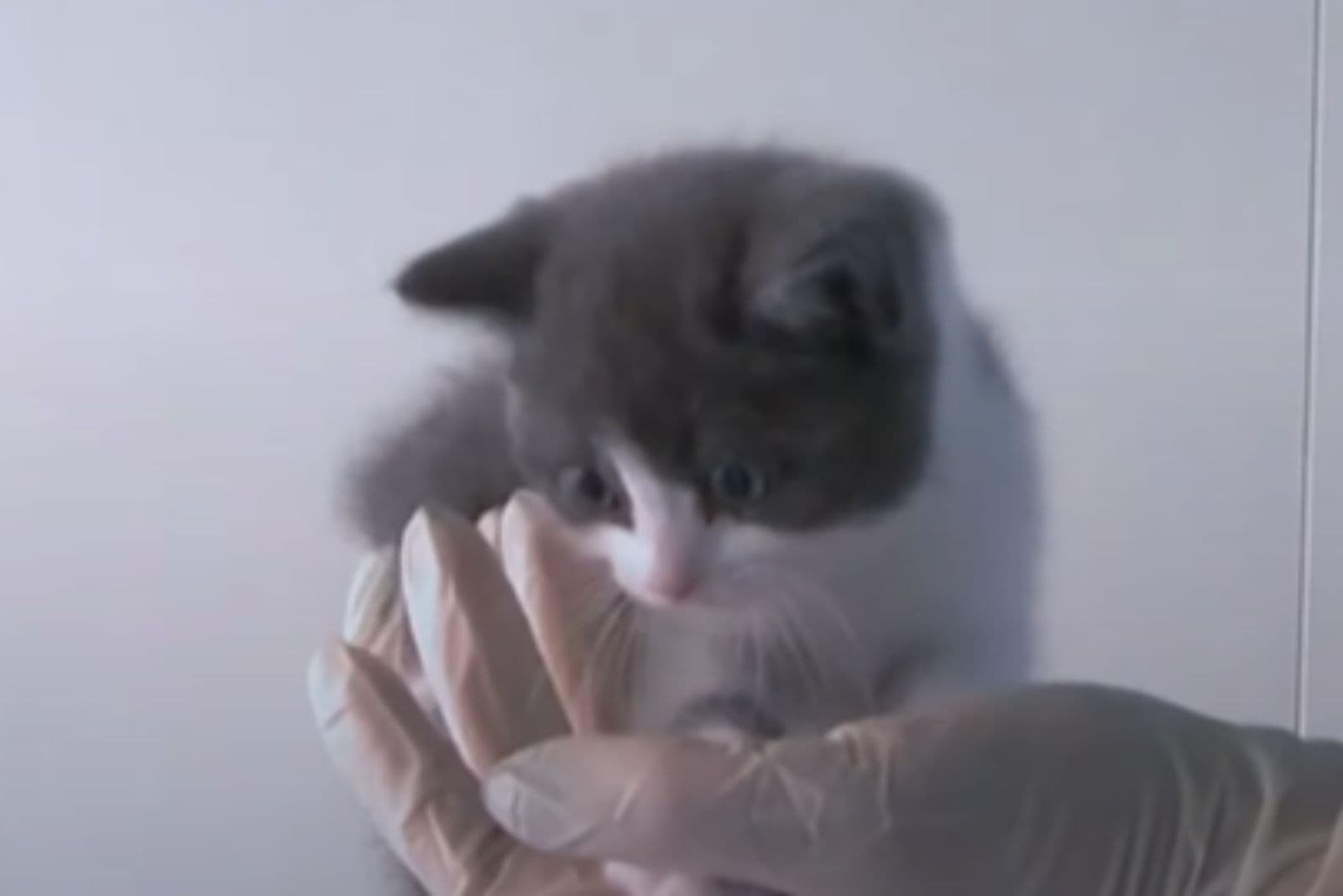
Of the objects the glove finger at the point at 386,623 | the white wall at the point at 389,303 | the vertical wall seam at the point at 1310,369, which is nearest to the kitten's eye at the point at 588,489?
the glove finger at the point at 386,623

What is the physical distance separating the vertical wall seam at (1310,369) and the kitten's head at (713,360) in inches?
14.7

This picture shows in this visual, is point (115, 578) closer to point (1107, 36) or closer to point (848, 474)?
point (848, 474)

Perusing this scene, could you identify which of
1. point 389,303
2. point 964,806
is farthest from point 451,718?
point 389,303

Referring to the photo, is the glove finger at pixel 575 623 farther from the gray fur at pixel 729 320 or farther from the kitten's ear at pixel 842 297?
the kitten's ear at pixel 842 297

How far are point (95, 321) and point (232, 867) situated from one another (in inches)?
15.6

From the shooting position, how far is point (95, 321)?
4.88 feet

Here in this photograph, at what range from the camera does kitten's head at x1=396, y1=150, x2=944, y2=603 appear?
104 cm

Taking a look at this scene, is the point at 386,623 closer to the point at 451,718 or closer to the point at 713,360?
the point at 451,718

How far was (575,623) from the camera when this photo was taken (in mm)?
1140

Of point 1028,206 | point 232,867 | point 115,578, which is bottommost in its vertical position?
point 232,867

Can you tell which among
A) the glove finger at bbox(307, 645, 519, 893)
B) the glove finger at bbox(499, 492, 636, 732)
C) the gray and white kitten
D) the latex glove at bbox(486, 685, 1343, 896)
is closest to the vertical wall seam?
the gray and white kitten

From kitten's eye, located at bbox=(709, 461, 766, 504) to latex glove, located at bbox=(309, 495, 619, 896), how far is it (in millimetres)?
116

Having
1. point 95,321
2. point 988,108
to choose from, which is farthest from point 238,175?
point 988,108

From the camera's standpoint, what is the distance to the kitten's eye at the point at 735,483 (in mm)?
1062
